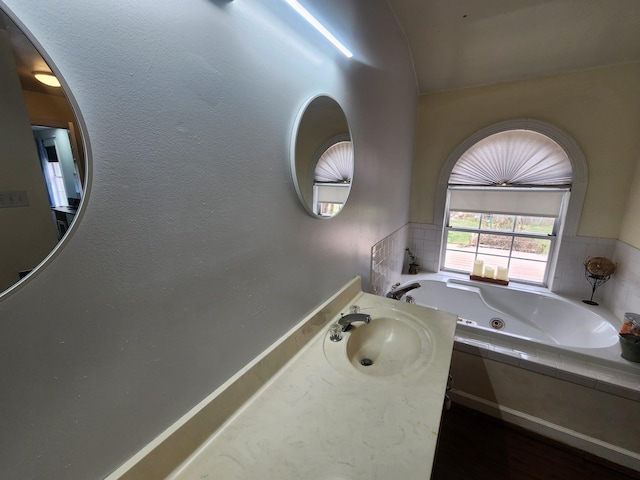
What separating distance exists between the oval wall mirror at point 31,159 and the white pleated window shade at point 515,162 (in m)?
2.92

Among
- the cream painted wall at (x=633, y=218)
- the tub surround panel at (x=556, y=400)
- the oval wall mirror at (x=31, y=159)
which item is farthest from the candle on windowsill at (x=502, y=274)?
the oval wall mirror at (x=31, y=159)

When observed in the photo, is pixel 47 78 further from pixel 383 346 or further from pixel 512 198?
pixel 512 198

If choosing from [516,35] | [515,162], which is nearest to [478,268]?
A: [515,162]

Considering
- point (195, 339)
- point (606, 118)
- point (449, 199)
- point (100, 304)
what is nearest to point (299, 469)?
point (195, 339)

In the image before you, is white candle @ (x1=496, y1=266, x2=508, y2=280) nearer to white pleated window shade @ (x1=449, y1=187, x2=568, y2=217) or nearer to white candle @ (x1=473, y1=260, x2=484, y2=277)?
white candle @ (x1=473, y1=260, x2=484, y2=277)

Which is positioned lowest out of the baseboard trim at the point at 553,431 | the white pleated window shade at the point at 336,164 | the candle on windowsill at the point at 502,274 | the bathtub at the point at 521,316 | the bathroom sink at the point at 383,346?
the baseboard trim at the point at 553,431

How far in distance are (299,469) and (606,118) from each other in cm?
310

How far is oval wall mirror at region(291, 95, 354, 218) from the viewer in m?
0.89

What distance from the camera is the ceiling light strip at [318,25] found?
752 millimetres

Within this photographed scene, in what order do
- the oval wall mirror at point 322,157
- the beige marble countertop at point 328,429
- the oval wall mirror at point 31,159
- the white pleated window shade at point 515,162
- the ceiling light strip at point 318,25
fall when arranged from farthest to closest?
the white pleated window shade at point 515,162, the oval wall mirror at point 322,157, the ceiling light strip at point 318,25, the beige marble countertop at point 328,429, the oval wall mirror at point 31,159

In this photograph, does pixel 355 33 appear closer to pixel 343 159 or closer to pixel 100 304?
pixel 343 159

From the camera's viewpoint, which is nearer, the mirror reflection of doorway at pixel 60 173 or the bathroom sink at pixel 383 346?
the mirror reflection of doorway at pixel 60 173

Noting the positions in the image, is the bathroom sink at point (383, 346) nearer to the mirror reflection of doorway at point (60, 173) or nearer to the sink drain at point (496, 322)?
the mirror reflection of doorway at point (60, 173)

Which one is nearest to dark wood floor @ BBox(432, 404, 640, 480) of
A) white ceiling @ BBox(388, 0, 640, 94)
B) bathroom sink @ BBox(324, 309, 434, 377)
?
bathroom sink @ BBox(324, 309, 434, 377)
